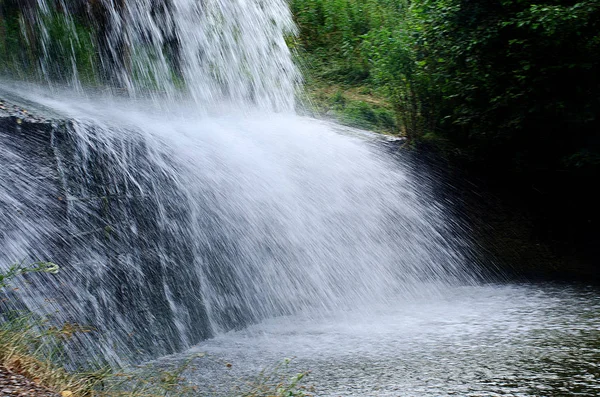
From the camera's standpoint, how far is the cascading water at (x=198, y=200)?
5.34m

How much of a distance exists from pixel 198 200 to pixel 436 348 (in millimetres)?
2891

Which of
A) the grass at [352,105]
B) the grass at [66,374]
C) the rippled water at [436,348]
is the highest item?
the grass at [352,105]

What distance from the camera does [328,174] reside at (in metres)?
8.56

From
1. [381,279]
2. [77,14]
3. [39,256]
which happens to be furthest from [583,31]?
[39,256]

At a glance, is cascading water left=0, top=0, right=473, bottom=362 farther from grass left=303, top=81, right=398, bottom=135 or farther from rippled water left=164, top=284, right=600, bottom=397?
grass left=303, top=81, right=398, bottom=135

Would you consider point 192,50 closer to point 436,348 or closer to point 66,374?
point 436,348

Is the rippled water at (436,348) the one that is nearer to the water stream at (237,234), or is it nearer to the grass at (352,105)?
the water stream at (237,234)

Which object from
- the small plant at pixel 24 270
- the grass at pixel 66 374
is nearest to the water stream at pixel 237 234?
the grass at pixel 66 374

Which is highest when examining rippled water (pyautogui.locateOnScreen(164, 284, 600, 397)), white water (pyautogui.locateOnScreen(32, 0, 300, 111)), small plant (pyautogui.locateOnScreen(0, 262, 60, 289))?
white water (pyautogui.locateOnScreen(32, 0, 300, 111))

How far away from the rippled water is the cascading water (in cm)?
55

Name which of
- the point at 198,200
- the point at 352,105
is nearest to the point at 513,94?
the point at 352,105

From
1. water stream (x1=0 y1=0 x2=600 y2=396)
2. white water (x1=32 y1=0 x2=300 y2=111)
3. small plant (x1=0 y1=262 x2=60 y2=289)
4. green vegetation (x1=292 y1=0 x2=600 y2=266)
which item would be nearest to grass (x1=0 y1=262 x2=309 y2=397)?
small plant (x1=0 y1=262 x2=60 y2=289)

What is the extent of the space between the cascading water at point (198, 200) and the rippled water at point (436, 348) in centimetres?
55

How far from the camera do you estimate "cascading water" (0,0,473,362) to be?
17.5 ft
